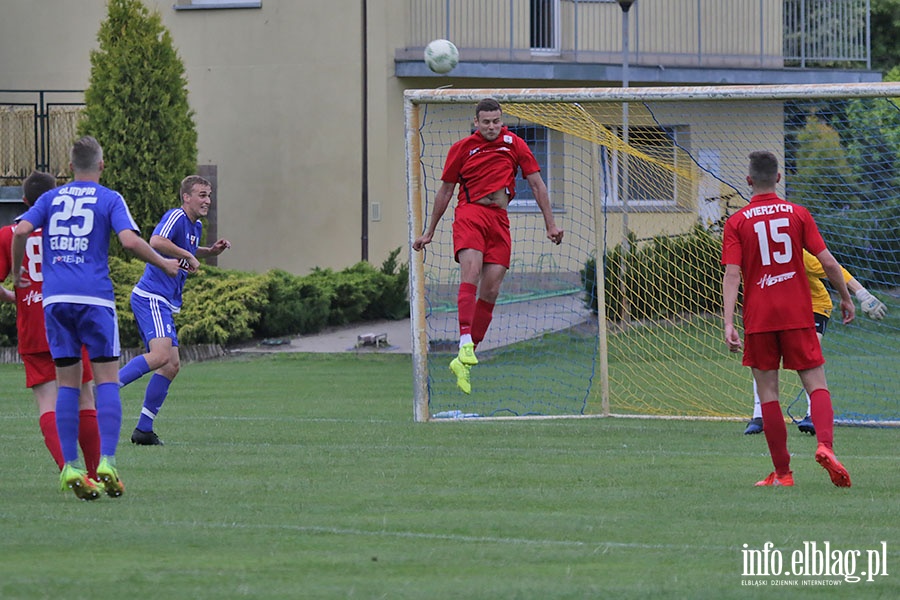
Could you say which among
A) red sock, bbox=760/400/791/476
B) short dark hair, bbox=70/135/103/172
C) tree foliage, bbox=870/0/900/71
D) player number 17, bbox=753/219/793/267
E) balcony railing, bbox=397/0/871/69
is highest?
tree foliage, bbox=870/0/900/71

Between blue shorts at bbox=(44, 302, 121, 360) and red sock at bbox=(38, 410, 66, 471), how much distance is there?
0.90 meters

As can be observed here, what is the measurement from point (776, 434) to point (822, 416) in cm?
28

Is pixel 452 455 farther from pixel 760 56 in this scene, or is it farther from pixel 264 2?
pixel 760 56

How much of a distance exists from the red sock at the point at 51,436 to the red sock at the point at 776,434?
406 cm

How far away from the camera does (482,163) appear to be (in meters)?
11.8

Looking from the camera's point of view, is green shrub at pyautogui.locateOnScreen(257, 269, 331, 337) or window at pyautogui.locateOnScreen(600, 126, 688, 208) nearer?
window at pyautogui.locateOnScreen(600, 126, 688, 208)

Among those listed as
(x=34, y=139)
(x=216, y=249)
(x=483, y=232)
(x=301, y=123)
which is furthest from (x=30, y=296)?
(x=301, y=123)

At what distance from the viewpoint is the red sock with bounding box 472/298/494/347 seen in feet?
39.6

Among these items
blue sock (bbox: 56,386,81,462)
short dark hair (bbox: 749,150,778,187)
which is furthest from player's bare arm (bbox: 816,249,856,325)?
blue sock (bbox: 56,386,81,462)

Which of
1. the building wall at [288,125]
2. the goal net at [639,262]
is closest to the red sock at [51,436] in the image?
the goal net at [639,262]

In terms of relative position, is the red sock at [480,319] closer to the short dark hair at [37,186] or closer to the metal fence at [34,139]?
the short dark hair at [37,186]

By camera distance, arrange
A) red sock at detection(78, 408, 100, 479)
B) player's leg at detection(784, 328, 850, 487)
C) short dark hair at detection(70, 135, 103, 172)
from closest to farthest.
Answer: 1. short dark hair at detection(70, 135, 103, 172)
2. red sock at detection(78, 408, 100, 479)
3. player's leg at detection(784, 328, 850, 487)

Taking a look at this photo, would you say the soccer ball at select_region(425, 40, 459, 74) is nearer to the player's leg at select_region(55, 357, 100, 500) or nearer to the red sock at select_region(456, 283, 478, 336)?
the red sock at select_region(456, 283, 478, 336)

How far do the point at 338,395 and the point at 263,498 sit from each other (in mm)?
7608
